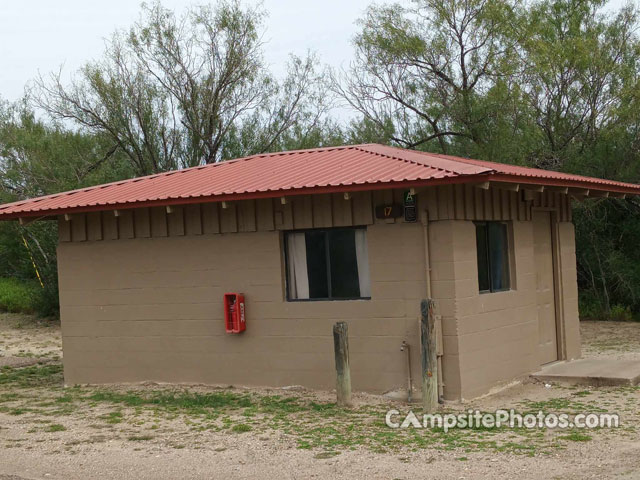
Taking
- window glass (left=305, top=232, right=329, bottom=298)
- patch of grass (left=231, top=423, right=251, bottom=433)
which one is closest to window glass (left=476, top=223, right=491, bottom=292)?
window glass (left=305, top=232, right=329, bottom=298)

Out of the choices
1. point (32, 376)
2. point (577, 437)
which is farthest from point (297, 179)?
point (32, 376)

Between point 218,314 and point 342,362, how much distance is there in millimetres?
2420

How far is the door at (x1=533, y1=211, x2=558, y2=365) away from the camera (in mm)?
12930

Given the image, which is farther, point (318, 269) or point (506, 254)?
point (506, 254)

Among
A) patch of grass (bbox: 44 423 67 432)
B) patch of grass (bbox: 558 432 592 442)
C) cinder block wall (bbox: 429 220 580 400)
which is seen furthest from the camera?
cinder block wall (bbox: 429 220 580 400)

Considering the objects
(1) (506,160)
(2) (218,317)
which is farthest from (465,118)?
(2) (218,317)

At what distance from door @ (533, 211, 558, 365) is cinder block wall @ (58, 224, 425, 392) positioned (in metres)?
2.99

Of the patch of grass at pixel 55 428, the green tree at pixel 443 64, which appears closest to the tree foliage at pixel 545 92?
the green tree at pixel 443 64

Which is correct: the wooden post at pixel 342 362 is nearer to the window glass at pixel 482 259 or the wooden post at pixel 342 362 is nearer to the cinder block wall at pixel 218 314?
the cinder block wall at pixel 218 314

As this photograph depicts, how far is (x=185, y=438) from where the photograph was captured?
8852 mm

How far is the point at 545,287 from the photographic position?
13164 millimetres

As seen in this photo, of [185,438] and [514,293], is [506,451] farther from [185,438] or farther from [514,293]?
[514,293]

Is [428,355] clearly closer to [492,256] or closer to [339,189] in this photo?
[339,189]

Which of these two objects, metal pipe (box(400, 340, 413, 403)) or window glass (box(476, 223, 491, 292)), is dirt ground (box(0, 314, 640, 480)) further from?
window glass (box(476, 223, 491, 292))
